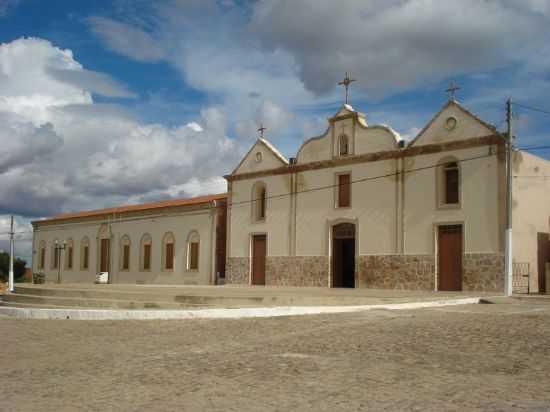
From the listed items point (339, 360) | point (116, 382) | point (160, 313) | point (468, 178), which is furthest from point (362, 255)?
point (116, 382)

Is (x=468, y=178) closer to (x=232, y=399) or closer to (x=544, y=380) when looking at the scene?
(x=544, y=380)

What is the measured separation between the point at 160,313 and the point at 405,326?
16.9 feet

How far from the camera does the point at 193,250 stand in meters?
31.5

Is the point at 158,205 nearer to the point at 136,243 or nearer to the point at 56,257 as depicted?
the point at 136,243

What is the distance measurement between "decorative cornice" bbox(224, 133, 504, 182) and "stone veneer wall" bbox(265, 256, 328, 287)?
3743 millimetres

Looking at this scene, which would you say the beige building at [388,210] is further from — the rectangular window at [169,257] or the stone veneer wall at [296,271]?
the rectangular window at [169,257]

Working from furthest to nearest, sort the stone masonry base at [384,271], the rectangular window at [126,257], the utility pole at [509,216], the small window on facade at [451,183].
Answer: the rectangular window at [126,257] < the small window on facade at [451,183] < the stone masonry base at [384,271] < the utility pole at [509,216]

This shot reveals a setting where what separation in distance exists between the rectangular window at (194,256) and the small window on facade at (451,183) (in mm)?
13692

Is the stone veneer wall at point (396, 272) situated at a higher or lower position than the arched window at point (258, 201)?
lower

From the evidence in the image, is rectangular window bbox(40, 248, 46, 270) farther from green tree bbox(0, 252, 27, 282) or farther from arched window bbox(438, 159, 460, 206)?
arched window bbox(438, 159, 460, 206)

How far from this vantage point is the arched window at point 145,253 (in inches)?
1348

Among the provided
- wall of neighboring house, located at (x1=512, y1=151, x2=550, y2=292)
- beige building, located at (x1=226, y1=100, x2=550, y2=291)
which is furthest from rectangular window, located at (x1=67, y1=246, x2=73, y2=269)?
wall of neighboring house, located at (x1=512, y1=151, x2=550, y2=292)

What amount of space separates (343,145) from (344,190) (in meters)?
1.83

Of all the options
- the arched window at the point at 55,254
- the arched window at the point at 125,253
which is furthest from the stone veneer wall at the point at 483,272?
the arched window at the point at 55,254
